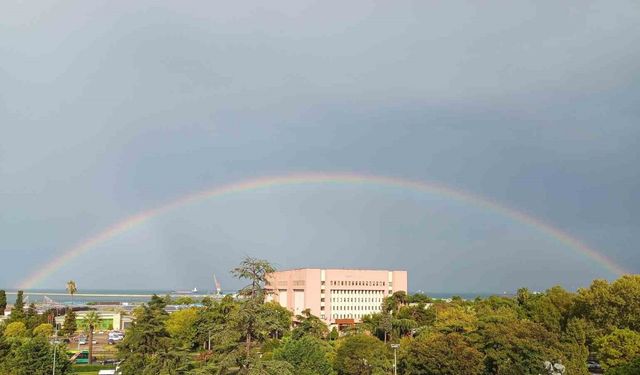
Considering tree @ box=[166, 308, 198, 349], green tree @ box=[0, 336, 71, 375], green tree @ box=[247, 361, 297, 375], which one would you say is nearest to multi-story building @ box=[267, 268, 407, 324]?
tree @ box=[166, 308, 198, 349]

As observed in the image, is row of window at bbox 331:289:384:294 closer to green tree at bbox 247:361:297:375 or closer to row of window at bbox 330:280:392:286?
row of window at bbox 330:280:392:286

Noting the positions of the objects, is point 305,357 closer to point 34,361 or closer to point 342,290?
point 34,361

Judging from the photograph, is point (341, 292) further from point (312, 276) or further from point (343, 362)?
point (343, 362)

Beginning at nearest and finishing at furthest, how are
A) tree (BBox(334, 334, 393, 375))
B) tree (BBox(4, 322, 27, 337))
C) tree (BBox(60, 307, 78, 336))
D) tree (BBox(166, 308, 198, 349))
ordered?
tree (BBox(334, 334, 393, 375)), tree (BBox(4, 322, 27, 337)), tree (BBox(166, 308, 198, 349)), tree (BBox(60, 307, 78, 336))

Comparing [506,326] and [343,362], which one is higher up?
[506,326]

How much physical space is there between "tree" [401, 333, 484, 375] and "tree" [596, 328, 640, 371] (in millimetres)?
10730

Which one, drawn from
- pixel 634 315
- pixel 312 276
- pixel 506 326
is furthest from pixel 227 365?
pixel 312 276

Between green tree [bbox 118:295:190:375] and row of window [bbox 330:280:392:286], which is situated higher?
row of window [bbox 330:280:392:286]

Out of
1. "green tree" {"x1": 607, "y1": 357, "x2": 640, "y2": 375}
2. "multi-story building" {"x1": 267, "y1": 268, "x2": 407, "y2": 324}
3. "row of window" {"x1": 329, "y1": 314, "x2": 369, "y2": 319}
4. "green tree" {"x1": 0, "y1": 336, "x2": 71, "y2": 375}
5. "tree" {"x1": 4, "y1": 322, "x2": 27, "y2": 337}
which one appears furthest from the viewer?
"row of window" {"x1": 329, "y1": 314, "x2": 369, "y2": 319}

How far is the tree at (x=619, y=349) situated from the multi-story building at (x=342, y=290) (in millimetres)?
63689

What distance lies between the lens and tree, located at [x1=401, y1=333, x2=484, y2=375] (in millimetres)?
39600

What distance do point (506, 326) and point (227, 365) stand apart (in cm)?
2949

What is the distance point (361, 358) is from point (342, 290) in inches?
2556

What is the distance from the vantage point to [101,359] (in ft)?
225
